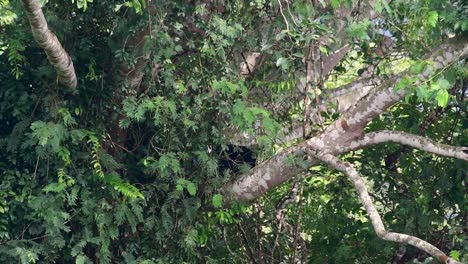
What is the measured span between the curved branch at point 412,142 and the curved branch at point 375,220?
0.76 ft

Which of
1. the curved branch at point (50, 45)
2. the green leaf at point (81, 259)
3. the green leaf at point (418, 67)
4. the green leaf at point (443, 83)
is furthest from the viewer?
the green leaf at point (81, 259)

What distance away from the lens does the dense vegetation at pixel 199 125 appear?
4723 mm

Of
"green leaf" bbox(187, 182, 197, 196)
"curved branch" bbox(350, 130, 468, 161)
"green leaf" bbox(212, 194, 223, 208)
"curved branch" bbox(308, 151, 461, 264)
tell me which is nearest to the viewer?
"curved branch" bbox(308, 151, 461, 264)

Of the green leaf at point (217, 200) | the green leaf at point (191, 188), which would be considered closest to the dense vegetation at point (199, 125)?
the green leaf at point (191, 188)

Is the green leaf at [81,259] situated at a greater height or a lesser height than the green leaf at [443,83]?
lesser

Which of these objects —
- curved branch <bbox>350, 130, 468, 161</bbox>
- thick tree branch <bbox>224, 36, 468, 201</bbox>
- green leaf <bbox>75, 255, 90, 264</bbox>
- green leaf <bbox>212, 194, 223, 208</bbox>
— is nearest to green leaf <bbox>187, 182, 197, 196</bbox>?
green leaf <bbox>212, 194, 223, 208</bbox>

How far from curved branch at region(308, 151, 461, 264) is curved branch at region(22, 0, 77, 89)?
1545mm

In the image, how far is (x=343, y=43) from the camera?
572 centimetres

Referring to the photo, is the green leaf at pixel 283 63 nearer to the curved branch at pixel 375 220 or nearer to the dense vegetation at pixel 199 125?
the dense vegetation at pixel 199 125

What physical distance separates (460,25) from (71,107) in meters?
2.33

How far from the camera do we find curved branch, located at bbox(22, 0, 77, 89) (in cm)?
390

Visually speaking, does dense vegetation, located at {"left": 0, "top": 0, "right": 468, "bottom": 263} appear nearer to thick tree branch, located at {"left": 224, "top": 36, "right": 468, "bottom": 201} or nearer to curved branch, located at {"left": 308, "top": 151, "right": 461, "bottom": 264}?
thick tree branch, located at {"left": 224, "top": 36, "right": 468, "bottom": 201}

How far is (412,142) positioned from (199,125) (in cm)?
132

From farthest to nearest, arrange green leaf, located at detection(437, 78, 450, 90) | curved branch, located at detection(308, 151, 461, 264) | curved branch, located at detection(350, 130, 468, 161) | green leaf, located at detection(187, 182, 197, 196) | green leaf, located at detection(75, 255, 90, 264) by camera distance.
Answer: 1. green leaf, located at detection(187, 182, 197, 196)
2. green leaf, located at detection(75, 255, 90, 264)
3. curved branch, located at detection(350, 130, 468, 161)
4. green leaf, located at detection(437, 78, 450, 90)
5. curved branch, located at detection(308, 151, 461, 264)
